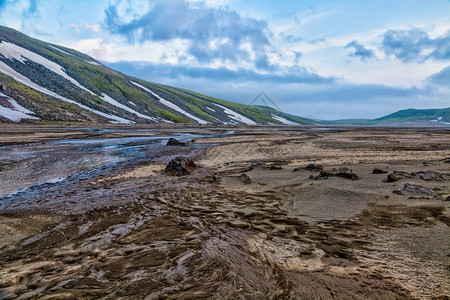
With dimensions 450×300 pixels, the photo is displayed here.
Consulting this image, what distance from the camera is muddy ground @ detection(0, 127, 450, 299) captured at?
4.48m

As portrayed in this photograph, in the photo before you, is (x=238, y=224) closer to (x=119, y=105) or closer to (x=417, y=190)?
(x=417, y=190)

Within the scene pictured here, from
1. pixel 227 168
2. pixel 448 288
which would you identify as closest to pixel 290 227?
pixel 448 288

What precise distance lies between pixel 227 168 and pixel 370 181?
7.94 meters

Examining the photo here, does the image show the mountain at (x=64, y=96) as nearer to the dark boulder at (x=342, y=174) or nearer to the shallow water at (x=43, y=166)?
the shallow water at (x=43, y=166)

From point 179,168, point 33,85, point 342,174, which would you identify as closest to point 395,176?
point 342,174

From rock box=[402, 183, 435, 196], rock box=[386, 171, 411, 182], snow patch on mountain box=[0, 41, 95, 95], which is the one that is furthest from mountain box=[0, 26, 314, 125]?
rock box=[402, 183, 435, 196]

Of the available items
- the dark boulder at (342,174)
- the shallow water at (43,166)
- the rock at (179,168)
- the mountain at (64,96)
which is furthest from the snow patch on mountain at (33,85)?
the dark boulder at (342,174)

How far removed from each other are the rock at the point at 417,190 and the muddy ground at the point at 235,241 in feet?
0.18

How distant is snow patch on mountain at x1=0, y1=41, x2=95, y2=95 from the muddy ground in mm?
102113

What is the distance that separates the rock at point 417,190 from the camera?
900cm

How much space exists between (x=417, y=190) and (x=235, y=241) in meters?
7.06

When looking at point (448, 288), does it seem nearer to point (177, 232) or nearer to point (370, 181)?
point (177, 232)

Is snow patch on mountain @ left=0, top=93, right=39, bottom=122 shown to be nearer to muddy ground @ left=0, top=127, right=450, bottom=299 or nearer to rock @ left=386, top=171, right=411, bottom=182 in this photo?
muddy ground @ left=0, top=127, right=450, bottom=299

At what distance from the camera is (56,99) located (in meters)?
77.4
